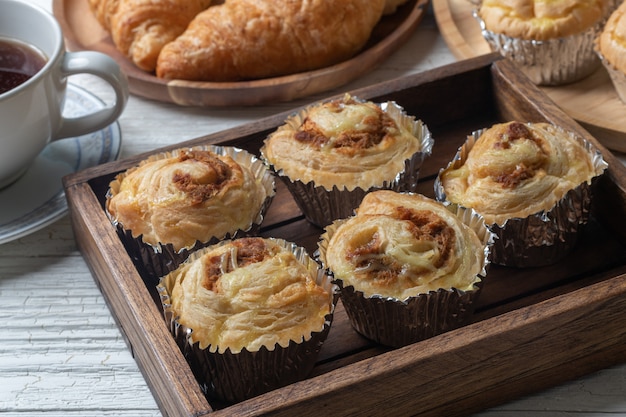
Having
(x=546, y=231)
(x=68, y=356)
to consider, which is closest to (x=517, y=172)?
(x=546, y=231)

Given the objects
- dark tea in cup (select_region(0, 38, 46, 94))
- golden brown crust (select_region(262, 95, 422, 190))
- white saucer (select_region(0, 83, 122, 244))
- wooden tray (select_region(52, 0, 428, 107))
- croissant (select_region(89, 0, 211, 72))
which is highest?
dark tea in cup (select_region(0, 38, 46, 94))

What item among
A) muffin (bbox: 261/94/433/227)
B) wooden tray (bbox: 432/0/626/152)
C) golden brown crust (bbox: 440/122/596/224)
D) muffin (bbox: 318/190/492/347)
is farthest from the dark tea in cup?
wooden tray (bbox: 432/0/626/152)

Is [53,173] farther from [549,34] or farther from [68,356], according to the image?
[549,34]

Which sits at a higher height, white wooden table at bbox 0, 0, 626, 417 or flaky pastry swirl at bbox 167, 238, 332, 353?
flaky pastry swirl at bbox 167, 238, 332, 353

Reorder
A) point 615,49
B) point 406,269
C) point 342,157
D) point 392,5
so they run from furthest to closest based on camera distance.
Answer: point 392,5 < point 615,49 < point 342,157 < point 406,269

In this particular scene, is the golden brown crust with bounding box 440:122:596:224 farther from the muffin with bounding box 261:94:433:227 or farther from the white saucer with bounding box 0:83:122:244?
the white saucer with bounding box 0:83:122:244

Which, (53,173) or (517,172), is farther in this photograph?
(53,173)

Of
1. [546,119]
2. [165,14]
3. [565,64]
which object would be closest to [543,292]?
[546,119]
